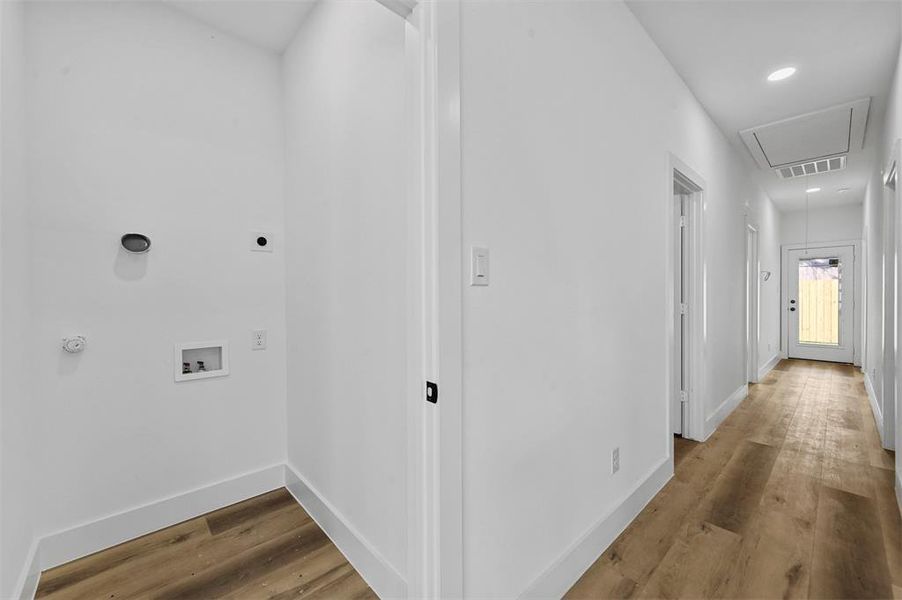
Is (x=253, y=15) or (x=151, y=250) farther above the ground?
(x=253, y=15)

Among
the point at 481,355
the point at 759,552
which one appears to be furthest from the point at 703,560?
the point at 481,355

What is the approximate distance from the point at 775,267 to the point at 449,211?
25.3 feet

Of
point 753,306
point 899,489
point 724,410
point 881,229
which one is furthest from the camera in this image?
point 753,306

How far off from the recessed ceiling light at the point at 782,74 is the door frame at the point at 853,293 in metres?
5.51

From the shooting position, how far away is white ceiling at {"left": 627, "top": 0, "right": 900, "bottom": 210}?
2.12 metres

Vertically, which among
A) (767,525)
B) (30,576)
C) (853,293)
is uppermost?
(853,293)

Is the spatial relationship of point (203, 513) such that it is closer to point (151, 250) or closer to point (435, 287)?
point (151, 250)

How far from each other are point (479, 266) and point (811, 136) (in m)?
4.08

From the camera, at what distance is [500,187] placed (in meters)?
1.38

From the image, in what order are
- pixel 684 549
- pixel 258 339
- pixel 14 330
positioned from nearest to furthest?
pixel 14 330
pixel 684 549
pixel 258 339

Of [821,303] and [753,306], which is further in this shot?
[821,303]

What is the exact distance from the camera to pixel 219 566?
174cm

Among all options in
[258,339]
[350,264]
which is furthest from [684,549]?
[258,339]

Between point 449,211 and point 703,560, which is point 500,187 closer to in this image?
point 449,211
